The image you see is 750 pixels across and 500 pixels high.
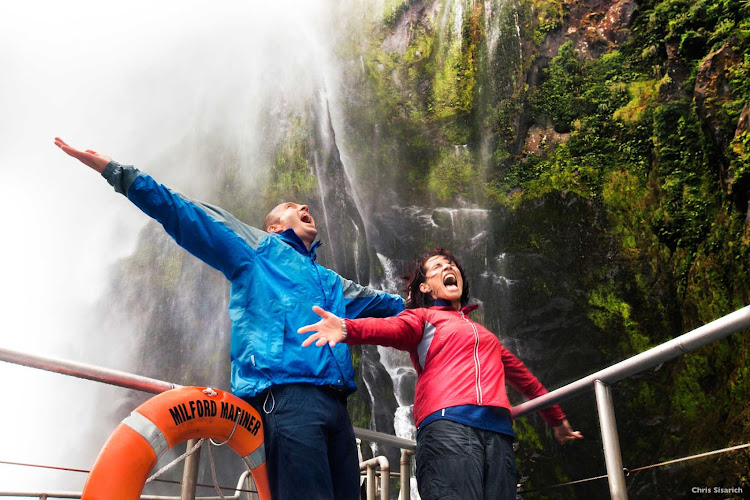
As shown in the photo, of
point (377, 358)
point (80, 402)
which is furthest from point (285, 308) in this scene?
point (80, 402)

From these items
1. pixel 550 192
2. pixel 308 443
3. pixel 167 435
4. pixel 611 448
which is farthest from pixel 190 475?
pixel 550 192

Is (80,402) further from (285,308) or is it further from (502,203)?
(285,308)

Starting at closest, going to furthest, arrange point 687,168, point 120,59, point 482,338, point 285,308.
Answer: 1. point 285,308
2. point 482,338
3. point 687,168
4. point 120,59

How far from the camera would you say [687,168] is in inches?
318

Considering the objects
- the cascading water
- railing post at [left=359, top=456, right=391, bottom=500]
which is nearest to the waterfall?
the cascading water

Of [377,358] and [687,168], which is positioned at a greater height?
[687,168]

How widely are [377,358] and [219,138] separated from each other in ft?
22.6

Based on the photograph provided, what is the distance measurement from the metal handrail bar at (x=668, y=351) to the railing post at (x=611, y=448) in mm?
59

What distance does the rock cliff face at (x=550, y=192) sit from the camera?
23.9ft

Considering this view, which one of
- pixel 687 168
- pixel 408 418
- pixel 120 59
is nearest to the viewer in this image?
pixel 687 168

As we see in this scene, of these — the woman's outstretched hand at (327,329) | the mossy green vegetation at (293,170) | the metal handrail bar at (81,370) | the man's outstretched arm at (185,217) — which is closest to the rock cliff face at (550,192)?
the mossy green vegetation at (293,170)

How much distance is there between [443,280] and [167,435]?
1238 mm

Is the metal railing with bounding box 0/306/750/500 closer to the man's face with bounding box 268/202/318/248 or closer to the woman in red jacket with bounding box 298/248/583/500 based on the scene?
the woman in red jacket with bounding box 298/248/583/500

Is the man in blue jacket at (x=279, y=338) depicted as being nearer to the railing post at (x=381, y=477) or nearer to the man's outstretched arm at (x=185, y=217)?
the man's outstretched arm at (x=185, y=217)
